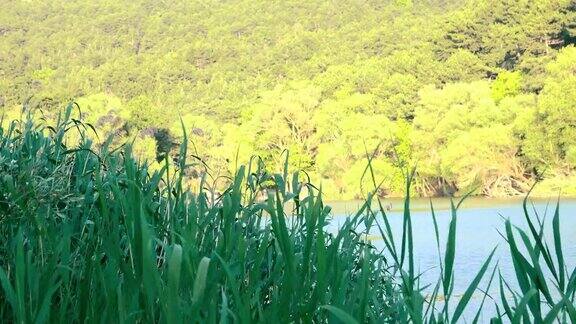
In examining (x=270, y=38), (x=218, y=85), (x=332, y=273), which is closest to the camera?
(x=332, y=273)

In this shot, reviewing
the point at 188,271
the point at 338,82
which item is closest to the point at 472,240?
the point at 188,271

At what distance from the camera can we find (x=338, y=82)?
4138 cm

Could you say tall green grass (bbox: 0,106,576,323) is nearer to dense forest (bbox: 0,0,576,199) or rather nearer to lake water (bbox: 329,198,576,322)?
lake water (bbox: 329,198,576,322)

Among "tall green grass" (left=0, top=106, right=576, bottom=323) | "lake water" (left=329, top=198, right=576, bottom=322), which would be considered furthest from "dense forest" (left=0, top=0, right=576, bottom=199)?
"tall green grass" (left=0, top=106, right=576, bottom=323)

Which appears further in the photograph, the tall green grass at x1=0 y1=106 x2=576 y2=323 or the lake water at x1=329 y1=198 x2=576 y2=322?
the lake water at x1=329 y1=198 x2=576 y2=322

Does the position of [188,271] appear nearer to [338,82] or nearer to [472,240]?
[472,240]

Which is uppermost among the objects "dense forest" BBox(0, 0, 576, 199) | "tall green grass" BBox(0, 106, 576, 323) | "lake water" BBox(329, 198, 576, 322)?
"dense forest" BBox(0, 0, 576, 199)

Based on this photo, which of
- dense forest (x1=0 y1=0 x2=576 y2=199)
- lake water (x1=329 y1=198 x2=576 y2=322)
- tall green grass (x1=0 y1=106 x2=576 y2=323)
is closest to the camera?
tall green grass (x1=0 y1=106 x2=576 y2=323)

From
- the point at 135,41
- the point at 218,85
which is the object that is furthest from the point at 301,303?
the point at 135,41

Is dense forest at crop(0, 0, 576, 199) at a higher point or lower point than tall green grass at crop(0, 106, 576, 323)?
higher

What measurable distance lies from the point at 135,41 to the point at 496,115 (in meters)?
37.8

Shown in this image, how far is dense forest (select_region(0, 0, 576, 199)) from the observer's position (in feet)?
91.0

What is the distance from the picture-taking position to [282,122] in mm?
37125

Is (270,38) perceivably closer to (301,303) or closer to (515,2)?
(515,2)
